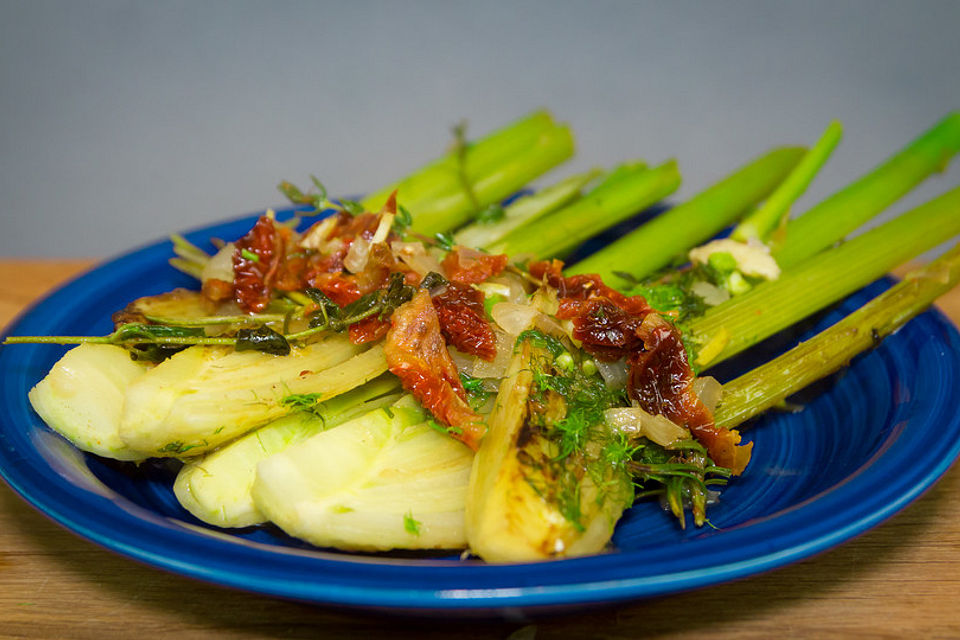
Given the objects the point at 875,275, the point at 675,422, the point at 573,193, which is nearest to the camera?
the point at 675,422

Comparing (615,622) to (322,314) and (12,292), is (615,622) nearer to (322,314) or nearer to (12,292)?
(322,314)

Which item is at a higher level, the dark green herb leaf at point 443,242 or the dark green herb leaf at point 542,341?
the dark green herb leaf at point 443,242

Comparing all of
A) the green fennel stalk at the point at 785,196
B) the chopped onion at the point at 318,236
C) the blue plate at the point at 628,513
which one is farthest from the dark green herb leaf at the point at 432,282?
the green fennel stalk at the point at 785,196

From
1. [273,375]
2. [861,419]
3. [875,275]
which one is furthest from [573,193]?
[273,375]

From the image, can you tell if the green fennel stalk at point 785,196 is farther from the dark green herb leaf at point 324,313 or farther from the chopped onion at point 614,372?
the dark green herb leaf at point 324,313

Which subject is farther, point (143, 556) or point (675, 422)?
point (675, 422)

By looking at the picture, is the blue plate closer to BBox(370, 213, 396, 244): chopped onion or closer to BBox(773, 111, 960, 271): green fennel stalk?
BBox(773, 111, 960, 271): green fennel stalk
